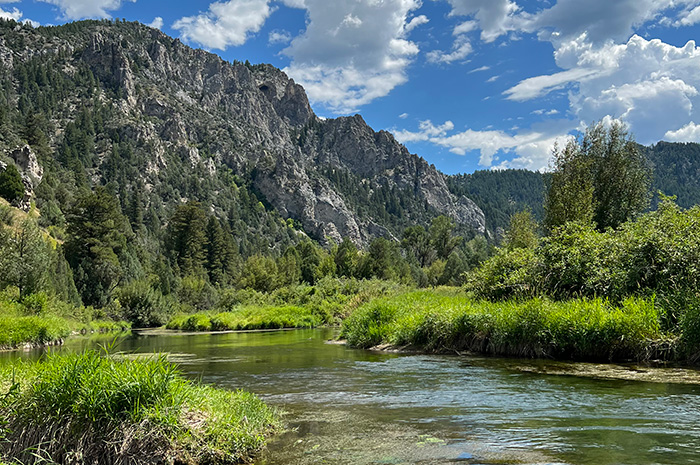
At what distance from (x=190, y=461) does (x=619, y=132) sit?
2373 inches

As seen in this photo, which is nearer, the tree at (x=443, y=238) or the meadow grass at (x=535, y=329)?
the meadow grass at (x=535, y=329)

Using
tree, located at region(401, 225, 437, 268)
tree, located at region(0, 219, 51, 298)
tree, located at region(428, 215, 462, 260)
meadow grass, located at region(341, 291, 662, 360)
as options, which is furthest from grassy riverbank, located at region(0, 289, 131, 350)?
tree, located at region(401, 225, 437, 268)

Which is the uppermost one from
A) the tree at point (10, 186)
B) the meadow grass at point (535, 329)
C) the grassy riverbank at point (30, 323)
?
the tree at point (10, 186)

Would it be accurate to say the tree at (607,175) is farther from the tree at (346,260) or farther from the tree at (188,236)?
the tree at (188,236)

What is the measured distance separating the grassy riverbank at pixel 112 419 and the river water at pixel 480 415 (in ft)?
2.81

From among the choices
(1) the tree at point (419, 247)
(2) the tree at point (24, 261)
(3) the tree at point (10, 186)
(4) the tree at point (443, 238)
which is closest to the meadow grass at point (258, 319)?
(2) the tree at point (24, 261)

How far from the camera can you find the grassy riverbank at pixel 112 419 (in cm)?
654

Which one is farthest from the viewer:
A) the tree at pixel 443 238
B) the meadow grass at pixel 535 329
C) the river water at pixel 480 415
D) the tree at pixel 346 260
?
the tree at pixel 443 238

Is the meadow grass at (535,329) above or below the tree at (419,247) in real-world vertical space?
below

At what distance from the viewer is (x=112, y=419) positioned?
6.63 meters

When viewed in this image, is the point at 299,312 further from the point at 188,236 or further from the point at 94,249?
the point at 188,236

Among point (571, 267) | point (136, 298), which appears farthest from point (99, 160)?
point (571, 267)

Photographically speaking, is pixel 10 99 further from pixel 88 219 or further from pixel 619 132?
pixel 619 132

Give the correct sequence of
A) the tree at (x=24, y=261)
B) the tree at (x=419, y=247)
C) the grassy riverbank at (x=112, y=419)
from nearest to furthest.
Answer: the grassy riverbank at (x=112, y=419) < the tree at (x=24, y=261) < the tree at (x=419, y=247)
